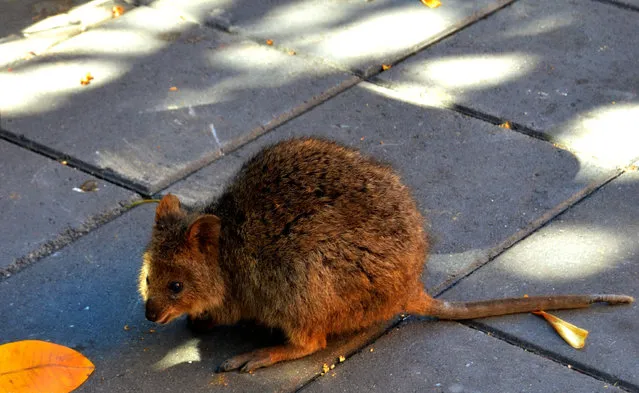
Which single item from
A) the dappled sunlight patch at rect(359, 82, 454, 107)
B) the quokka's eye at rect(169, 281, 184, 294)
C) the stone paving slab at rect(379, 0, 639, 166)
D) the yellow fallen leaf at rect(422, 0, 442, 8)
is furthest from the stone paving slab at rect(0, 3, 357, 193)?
the quokka's eye at rect(169, 281, 184, 294)

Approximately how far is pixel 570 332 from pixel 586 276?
424 millimetres

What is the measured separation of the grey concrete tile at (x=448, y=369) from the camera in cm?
402

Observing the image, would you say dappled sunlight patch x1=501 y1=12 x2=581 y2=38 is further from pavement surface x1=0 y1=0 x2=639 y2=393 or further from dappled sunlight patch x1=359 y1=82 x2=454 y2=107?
dappled sunlight patch x1=359 y1=82 x2=454 y2=107

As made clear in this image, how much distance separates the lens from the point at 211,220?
4.04 m

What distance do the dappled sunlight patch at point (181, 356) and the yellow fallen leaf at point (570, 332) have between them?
4.61 feet

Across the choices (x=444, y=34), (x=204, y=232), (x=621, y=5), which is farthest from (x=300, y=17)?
(x=204, y=232)

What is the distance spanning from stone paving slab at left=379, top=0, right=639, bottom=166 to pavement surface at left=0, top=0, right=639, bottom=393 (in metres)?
0.01

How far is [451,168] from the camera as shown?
535 centimetres

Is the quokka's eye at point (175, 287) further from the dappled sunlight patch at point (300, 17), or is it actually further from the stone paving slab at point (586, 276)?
the dappled sunlight patch at point (300, 17)

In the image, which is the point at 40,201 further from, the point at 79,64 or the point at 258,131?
the point at 79,64

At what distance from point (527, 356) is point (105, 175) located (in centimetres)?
228

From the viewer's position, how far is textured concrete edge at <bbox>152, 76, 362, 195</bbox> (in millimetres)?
5289

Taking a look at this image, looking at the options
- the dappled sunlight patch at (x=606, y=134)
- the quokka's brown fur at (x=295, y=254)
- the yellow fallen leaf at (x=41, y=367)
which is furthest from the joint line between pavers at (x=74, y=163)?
the dappled sunlight patch at (x=606, y=134)

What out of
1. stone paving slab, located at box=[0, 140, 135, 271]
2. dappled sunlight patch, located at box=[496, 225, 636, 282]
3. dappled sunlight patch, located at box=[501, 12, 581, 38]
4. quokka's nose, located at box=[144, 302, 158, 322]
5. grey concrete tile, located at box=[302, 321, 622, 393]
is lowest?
dappled sunlight patch, located at box=[496, 225, 636, 282]
